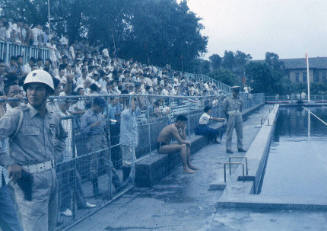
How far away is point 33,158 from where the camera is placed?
3.75 metres

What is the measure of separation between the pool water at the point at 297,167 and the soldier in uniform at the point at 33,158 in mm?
4470

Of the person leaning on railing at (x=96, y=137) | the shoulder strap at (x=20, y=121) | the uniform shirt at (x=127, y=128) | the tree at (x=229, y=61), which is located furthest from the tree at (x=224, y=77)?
the shoulder strap at (x=20, y=121)

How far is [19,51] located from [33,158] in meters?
11.0

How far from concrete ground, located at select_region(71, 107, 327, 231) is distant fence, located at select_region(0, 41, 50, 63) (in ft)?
22.9

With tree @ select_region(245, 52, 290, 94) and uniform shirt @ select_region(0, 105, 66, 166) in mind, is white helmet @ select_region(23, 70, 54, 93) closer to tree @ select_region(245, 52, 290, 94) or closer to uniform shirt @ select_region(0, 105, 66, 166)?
uniform shirt @ select_region(0, 105, 66, 166)

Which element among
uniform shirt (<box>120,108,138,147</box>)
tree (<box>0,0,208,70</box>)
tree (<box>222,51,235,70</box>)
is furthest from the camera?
tree (<box>222,51,235,70</box>)

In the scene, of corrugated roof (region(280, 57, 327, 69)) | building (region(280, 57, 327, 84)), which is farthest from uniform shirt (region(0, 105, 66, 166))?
corrugated roof (region(280, 57, 327, 69))

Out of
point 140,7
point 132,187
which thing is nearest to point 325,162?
point 132,187

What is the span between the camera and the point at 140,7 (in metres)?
33.4

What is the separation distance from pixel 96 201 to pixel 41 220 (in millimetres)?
3486

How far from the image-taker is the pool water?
372 inches

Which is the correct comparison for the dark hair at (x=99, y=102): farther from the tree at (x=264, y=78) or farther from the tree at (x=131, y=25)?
the tree at (x=264, y=78)

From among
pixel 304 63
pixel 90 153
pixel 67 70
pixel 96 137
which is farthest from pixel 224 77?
pixel 90 153

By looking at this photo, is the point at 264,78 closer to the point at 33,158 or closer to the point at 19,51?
the point at 19,51
